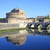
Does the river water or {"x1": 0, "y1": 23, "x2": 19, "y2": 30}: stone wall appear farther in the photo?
{"x1": 0, "y1": 23, "x2": 19, "y2": 30}: stone wall

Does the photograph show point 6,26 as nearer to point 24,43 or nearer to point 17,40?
point 17,40

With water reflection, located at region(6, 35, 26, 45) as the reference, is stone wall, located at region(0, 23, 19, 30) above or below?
above

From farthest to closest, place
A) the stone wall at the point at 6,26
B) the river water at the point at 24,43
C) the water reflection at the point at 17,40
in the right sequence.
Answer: the stone wall at the point at 6,26 < the water reflection at the point at 17,40 < the river water at the point at 24,43

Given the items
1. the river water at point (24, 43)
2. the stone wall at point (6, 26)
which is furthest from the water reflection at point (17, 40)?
the stone wall at point (6, 26)

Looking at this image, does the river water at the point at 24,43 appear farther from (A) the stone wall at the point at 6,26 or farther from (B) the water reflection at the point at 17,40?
(A) the stone wall at the point at 6,26

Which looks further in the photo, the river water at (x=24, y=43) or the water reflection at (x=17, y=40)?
the water reflection at (x=17, y=40)

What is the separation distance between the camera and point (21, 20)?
142ft

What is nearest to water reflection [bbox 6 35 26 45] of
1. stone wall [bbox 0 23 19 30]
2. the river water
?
the river water

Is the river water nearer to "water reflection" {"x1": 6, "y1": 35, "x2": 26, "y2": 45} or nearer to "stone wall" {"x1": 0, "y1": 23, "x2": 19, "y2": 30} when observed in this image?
"water reflection" {"x1": 6, "y1": 35, "x2": 26, "y2": 45}

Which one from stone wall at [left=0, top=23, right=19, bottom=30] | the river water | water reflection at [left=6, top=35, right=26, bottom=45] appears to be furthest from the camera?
stone wall at [left=0, top=23, right=19, bottom=30]

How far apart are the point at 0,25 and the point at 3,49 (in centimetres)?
1867

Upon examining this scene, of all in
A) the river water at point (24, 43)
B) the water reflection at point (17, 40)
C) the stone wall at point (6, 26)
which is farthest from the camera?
the stone wall at point (6, 26)

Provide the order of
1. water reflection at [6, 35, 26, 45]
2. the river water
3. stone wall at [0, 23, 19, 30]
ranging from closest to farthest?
the river water, water reflection at [6, 35, 26, 45], stone wall at [0, 23, 19, 30]

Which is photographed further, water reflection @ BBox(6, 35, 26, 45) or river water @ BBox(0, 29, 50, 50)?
water reflection @ BBox(6, 35, 26, 45)
